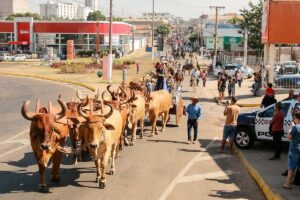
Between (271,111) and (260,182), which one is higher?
(271,111)

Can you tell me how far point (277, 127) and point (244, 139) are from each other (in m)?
2.03

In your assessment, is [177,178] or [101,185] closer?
[101,185]

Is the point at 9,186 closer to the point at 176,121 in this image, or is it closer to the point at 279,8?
the point at 176,121

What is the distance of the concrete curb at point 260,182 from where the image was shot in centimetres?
1056

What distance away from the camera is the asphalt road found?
11047 mm

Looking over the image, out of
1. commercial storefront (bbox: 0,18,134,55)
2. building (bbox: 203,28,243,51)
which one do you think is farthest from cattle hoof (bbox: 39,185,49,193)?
building (bbox: 203,28,243,51)

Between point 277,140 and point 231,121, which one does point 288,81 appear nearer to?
point 231,121

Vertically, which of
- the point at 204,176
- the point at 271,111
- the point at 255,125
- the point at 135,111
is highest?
the point at 271,111

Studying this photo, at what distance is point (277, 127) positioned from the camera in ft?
46.5

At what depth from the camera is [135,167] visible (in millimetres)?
13375

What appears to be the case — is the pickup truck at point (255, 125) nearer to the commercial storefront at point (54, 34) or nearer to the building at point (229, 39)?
the commercial storefront at point (54, 34)

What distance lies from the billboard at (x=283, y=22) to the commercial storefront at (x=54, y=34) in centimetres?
5828

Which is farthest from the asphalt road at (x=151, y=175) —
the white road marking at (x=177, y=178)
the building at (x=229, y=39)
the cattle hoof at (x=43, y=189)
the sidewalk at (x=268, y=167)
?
the building at (x=229, y=39)

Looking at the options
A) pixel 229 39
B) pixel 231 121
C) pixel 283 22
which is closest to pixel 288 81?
pixel 283 22
